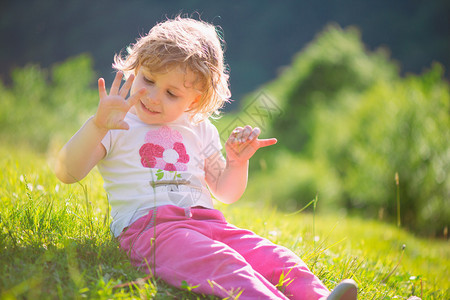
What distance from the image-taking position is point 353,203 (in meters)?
7.09

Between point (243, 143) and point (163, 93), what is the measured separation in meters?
0.46

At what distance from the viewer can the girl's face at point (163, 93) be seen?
69.1 inches

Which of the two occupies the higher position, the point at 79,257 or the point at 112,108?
A: the point at 112,108

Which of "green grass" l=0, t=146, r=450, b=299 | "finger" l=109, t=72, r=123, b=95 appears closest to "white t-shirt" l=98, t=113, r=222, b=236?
"green grass" l=0, t=146, r=450, b=299

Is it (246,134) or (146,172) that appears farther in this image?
(246,134)

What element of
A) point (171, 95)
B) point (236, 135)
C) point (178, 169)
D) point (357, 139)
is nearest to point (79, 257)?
point (178, 169)

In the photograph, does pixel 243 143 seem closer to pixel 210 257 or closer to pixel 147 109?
pixel 147 109

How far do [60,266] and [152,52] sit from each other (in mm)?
977

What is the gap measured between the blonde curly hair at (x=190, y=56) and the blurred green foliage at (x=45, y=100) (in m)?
5.93

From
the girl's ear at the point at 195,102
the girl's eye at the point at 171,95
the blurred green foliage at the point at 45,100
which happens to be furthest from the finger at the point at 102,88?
the blurred green foliage at the point at 45,100

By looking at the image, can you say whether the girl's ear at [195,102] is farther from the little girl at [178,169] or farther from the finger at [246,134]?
the finger at [246,134]

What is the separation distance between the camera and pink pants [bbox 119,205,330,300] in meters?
1.43

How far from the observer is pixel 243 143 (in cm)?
194

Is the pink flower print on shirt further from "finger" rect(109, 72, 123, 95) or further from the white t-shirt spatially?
"finger" rect(109, 72, 123, 95)
